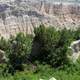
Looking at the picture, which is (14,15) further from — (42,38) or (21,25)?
(42,38)

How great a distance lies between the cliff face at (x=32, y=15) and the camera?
227 feet

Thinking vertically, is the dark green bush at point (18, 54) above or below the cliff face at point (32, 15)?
above

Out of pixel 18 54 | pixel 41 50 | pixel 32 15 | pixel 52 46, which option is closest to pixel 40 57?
pixel 41 50

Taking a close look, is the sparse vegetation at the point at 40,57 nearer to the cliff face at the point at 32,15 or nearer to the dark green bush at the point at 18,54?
the dark green bush at the point at 18,54

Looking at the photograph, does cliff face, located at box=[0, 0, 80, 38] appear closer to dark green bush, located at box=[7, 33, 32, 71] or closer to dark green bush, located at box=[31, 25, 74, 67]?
dark green bush, located at box=[31, 25, 74, 67]

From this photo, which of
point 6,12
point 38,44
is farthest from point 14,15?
point 38,44

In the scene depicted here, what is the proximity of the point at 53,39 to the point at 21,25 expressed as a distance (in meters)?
42.3

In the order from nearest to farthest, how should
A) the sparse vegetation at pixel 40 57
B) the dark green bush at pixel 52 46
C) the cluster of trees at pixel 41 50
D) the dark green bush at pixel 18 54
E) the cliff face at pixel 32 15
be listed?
1. the sparse vegetation at pixel 40 57
2. the dark green bush at pixel 52 46
3. the cluster of trees at pixel 41 50
4. the dark green bush at pixel 18 54
5. the cliff face at pixel 32 15

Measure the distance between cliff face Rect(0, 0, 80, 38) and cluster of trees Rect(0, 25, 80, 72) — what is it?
3582 centimetres

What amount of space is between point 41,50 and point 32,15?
44188 mm

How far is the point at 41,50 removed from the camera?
29203 millimetres

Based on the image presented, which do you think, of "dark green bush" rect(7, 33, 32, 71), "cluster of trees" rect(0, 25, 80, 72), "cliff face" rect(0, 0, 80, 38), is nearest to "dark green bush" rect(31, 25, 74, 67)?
"cluster of trees" rect(0, 25, 80, 72)

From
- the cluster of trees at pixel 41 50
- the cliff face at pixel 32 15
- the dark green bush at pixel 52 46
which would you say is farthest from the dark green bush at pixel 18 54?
the cliff face at pixel 32 15

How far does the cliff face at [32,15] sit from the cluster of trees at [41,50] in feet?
118
